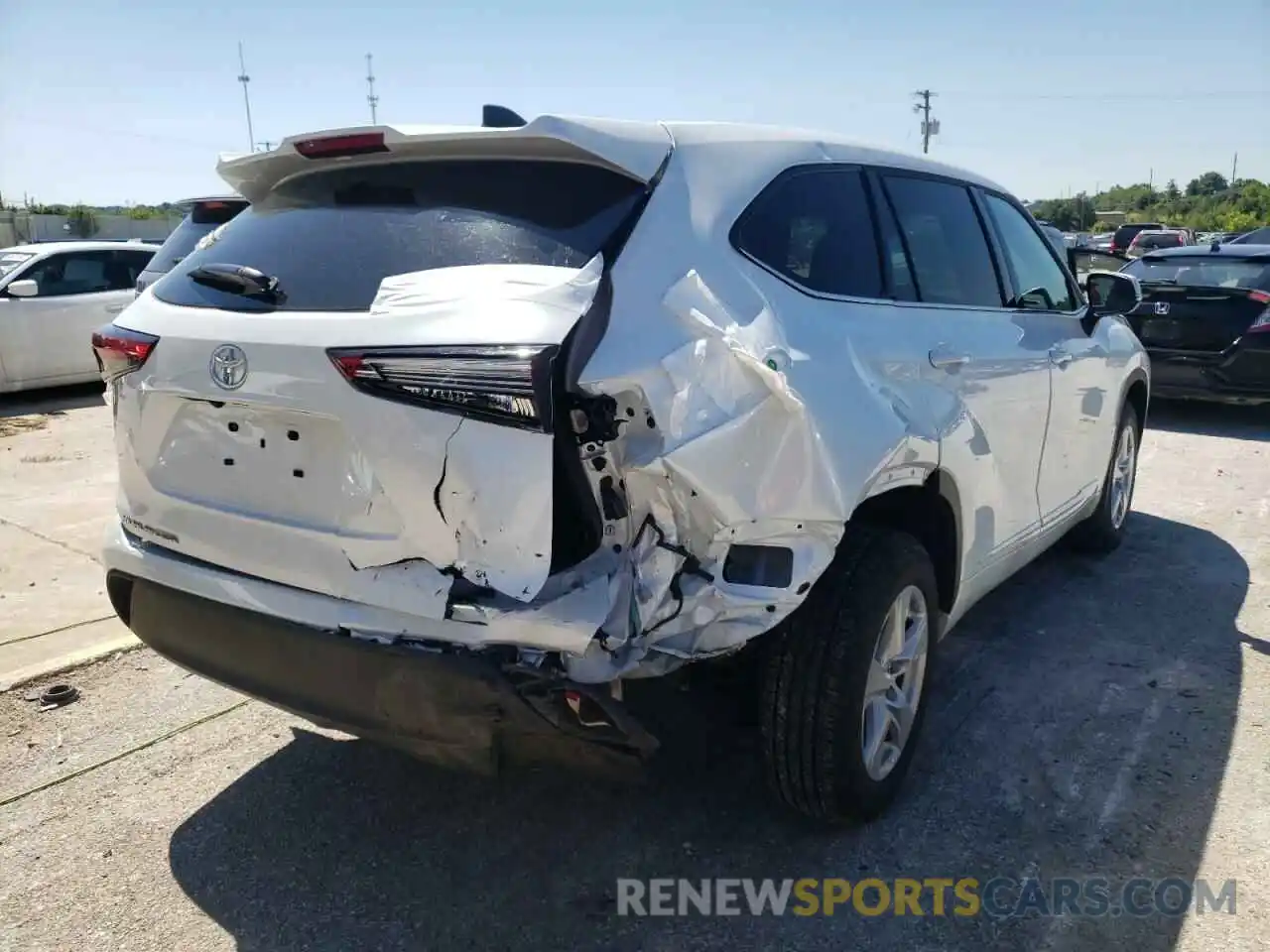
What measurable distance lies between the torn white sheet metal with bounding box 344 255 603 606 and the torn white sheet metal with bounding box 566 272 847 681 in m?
0.20

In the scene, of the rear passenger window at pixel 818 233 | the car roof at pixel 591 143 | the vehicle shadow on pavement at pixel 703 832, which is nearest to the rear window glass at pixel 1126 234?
the vehicle shadow on pavement at pixel 703 832

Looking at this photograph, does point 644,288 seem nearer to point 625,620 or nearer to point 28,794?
point 625,620

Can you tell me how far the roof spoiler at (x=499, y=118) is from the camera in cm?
250

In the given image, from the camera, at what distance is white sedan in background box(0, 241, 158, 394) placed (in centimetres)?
951

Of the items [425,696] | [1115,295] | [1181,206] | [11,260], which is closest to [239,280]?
[425,696]

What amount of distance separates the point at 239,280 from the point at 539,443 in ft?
3.40

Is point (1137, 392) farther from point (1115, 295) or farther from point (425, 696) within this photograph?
point (425, 696)

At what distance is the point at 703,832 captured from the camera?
9.46ft

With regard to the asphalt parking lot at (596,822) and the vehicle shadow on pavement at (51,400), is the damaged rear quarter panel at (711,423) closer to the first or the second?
the asphalt parking lot at (596,822)

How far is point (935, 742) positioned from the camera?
11.1ft

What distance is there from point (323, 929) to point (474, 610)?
1.02m

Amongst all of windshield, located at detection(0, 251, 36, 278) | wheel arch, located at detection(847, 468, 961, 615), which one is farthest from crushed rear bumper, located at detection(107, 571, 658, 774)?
windshield, located at detection(0, 251, 36, 278)

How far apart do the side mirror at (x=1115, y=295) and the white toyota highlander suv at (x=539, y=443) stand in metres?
2.10

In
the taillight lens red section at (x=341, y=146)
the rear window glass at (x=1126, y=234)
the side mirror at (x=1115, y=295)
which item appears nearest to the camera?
the taillight lens red section at (x=341, y=146)
